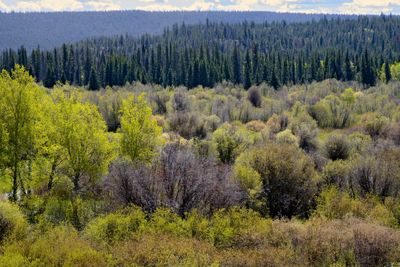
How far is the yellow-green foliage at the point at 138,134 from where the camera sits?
119 ft

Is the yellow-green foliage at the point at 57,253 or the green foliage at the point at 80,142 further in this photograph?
the green foliage at the point at 80,142

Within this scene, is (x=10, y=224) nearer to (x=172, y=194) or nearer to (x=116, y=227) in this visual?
(x=116, y=227)

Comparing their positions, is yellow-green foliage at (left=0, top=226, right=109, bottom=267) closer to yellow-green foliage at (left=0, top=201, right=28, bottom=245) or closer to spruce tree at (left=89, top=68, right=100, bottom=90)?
yellow-green foliage at (left=0, top=201, right=28, bottom=245)

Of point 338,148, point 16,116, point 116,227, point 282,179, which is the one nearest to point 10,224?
point 116,227

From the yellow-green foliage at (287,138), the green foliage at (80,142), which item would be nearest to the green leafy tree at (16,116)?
the green foliage at (80,142)

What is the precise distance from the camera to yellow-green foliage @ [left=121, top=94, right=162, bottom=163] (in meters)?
36.1

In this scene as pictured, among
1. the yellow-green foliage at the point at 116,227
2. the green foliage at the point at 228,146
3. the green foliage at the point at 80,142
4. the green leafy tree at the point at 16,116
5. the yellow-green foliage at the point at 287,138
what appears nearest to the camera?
the yellow-green foliage at the point at 116,227

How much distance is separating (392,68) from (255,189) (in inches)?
4573

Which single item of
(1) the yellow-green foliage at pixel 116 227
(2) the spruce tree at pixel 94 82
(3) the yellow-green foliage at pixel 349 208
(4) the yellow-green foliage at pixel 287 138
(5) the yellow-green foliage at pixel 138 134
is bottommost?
(2) the spruce tree at pixel 94 82

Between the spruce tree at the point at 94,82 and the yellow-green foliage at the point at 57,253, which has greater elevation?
the yellow-green foliage at the point at 57,253

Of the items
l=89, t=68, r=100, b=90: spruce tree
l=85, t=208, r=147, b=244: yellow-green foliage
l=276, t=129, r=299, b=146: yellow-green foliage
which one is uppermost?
l=85, t=208, r=147, b=244: yellow-green foliage

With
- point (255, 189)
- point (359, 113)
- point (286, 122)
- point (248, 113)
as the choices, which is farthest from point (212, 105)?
point (255, 189)

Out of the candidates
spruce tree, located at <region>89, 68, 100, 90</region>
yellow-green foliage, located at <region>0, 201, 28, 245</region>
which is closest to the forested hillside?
yellow-green foliage, located at <region>0, 201, 28, 245</region>

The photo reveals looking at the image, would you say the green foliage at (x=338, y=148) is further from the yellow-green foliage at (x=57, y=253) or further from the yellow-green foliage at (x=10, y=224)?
the yellow-green foliage at (x=10, y=224)
